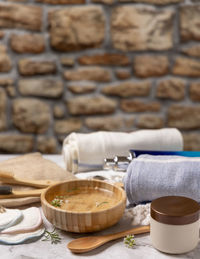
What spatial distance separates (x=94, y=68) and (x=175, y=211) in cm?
128

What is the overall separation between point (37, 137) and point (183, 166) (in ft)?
3.83

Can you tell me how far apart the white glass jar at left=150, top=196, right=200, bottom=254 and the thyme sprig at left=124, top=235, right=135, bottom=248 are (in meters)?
0.04

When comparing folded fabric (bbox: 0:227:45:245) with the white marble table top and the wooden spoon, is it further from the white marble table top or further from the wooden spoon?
the wooden spoon

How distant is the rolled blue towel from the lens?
0.73m

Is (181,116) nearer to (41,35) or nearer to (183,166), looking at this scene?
(41,35)

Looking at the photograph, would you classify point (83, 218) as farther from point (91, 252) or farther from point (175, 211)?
point (175, 211)

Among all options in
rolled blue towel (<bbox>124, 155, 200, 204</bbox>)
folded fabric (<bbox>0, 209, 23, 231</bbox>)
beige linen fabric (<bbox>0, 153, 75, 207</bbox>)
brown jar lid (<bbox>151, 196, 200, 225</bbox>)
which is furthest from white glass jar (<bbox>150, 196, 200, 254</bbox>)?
beige linen fabric (<bbox>0, 153, 75, 207</bbox>)

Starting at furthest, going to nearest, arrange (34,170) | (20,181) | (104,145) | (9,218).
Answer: (104,145) → (34,170) → (20,181) → (9,218)

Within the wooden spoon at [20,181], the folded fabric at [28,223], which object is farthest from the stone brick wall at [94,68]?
the folded fabric at [28,223]

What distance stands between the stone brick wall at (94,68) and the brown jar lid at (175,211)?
121 centimetres

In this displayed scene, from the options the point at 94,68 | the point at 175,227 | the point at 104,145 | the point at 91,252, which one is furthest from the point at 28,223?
the point at 94,68

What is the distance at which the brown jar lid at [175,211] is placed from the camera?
0.57 m

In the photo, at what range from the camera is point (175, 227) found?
57 cm

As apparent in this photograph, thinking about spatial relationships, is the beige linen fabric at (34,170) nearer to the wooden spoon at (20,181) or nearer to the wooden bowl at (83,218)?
the wooden spoon at (20,181)
